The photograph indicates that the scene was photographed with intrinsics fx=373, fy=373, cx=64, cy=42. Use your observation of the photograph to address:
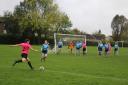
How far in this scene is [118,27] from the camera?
16838 centimetres

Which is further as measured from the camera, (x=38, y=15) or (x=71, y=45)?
(x=38, y=15)

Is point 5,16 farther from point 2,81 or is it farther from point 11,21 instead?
point 2,81

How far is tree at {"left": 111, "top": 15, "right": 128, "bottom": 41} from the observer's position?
160125mm

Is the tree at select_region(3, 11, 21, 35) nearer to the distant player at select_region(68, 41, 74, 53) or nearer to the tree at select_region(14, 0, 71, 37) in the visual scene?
the tree at select_region(14, 0, 71, 37)

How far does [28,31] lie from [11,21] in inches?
279

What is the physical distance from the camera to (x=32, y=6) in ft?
338

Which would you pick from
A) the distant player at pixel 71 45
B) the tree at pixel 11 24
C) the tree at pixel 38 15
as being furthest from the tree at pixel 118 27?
the distant player at pixel 71 45

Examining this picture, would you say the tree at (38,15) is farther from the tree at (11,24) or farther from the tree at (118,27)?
the tree at (118,27)

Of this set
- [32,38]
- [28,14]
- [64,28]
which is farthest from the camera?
[64,28]

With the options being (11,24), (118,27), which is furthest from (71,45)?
Result: (118,27)

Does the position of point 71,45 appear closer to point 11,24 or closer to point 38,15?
point 38,15

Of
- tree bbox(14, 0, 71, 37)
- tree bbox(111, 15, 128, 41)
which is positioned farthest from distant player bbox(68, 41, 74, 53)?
tree bbox(111, 15, 128, 41)

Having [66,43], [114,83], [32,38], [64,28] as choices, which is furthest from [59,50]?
[64,28]

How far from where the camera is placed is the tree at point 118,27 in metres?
160
